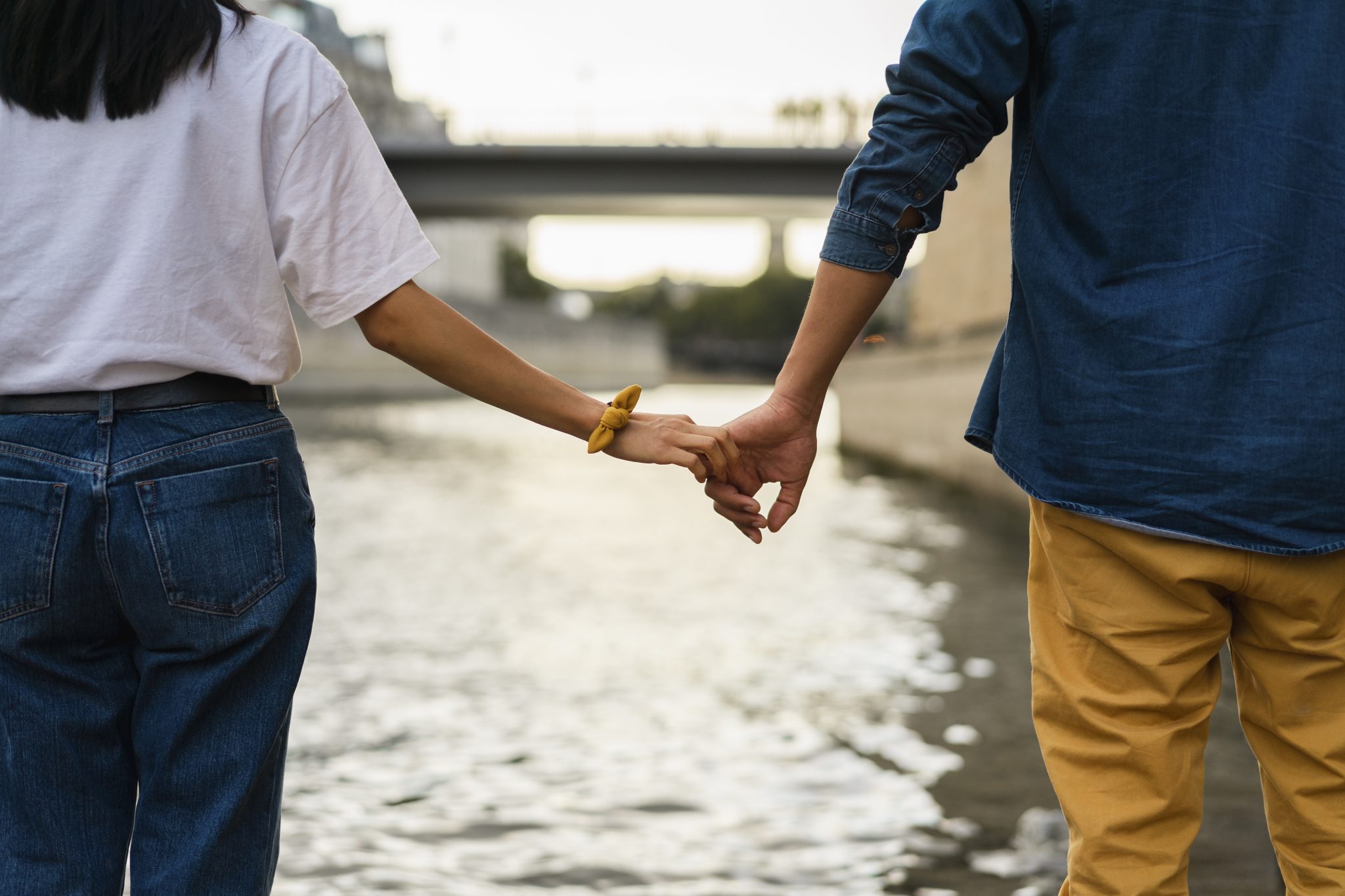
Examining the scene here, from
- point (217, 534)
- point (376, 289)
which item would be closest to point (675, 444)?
point (376, 289)

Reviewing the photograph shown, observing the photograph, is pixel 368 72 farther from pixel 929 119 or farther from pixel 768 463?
pixel 929 119

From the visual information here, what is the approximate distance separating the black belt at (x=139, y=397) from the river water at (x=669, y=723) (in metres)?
1.87

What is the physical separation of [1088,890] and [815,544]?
28.7 feet

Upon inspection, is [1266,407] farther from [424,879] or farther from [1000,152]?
[1000,152]

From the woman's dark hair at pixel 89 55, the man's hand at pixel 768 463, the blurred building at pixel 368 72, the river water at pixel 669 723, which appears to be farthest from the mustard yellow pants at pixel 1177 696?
the blurred building at pixel 368 72

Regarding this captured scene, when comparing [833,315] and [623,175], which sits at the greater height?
[833,315]

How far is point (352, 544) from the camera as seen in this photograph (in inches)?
400

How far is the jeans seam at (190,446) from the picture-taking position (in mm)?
1922

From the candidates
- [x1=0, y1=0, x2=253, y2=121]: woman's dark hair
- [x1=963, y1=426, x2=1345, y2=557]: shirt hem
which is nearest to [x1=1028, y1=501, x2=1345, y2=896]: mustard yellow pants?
[x1=963, y1=426, x2=1345, y2=557]: shirt hem

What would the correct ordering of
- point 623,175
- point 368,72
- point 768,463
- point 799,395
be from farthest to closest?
point 368,72 → point 623,175 → point 768,463 → point 799,395

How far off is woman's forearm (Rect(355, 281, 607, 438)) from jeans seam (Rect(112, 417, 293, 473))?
0.22 metres

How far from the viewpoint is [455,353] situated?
222 cm

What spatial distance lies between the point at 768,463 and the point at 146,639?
133 cm

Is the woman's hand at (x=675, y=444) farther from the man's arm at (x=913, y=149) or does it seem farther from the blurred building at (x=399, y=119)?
the blurred building at (x=399, y=119)
